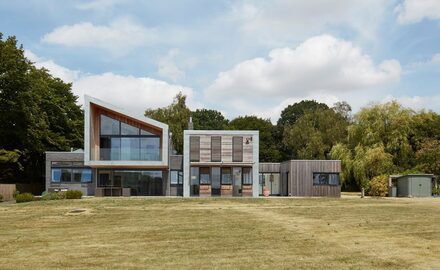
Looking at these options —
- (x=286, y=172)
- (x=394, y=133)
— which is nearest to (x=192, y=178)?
(x=286, y=172)

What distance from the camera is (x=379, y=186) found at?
156ft

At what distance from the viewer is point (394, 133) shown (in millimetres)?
54406

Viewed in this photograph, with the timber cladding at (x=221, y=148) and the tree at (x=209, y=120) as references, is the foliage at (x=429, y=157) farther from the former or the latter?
the tree at (x=209, y=120)

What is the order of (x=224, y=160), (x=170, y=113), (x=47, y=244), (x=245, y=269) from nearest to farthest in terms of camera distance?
1. (x=245, y=269)
2. (x=47, y=244)
3. (x=224, y=160)
4. (x=170, y=113)

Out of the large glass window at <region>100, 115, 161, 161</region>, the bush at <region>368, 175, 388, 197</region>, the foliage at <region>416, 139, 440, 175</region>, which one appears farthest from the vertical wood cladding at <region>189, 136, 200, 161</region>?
the foliage at <region>416, 139, 440, 175</region>

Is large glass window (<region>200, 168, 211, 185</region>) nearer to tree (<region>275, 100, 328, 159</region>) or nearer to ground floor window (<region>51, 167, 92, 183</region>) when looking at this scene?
ground floor window (<region>51, 167, 92, 183</region>)

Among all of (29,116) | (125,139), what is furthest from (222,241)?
(29,116)

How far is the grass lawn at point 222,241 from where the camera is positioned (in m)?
11.0

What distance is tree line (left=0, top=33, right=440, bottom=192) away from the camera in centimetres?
4734

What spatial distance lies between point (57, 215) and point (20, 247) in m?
8.77

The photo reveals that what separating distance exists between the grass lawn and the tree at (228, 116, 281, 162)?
62.8m

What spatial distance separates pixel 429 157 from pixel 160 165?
2571cm

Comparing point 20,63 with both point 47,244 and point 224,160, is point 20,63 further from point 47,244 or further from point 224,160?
point 47,244

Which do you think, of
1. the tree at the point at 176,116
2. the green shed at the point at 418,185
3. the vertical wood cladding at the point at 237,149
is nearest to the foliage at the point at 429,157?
the green shed at the point at 418,185
